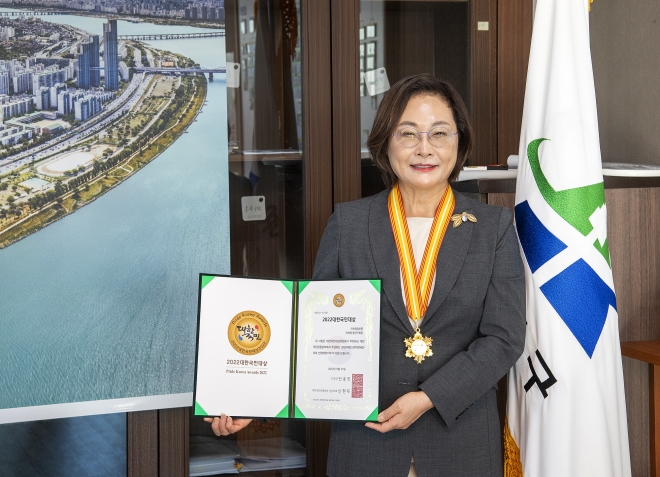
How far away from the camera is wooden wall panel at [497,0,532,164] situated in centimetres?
264

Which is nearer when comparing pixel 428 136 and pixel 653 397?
pixel 428 136

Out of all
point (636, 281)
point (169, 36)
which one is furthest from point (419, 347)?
point (169, 36)

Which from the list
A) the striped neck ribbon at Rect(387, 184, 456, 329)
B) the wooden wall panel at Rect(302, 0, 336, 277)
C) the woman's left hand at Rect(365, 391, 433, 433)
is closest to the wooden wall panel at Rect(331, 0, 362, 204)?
the wooden wall panel at Rect(302, 0, 336, 277)

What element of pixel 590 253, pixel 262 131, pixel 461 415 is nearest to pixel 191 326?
pixel 262 131

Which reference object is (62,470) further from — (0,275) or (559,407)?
(559,407)

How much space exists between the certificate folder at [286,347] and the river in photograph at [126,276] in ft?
2.42

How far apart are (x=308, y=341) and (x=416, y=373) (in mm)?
257

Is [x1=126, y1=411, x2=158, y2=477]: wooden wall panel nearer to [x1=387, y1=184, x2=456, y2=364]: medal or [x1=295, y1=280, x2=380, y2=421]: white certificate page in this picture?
[x1=295, y1=280, x2=380, y2=421]: white certificate page

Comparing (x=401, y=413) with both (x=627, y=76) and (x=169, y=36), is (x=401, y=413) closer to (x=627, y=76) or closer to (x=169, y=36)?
(x=169, y=36)

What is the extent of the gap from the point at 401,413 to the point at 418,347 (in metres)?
0.15

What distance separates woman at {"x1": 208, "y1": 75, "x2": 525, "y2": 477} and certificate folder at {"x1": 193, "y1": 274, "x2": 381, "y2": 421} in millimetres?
60

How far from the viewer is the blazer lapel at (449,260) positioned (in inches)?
64.5

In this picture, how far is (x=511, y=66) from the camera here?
2648 millimetres

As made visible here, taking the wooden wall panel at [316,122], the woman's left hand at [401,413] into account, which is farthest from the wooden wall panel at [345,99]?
the woman's left hand at [401,413]
